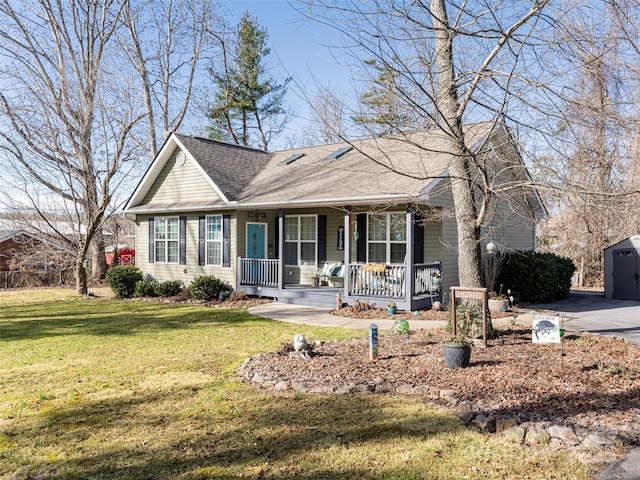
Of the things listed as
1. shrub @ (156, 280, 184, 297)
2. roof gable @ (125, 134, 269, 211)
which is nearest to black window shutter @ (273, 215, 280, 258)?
roof gable @ (125, 134, 269, 211)

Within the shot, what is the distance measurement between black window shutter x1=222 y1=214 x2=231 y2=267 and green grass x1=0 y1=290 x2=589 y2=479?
780 centimetres

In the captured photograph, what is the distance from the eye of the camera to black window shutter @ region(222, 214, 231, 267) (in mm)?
15531

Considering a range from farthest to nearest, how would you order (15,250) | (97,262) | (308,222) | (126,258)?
(126,258) → (97,262) → (15,250) → (308,222)

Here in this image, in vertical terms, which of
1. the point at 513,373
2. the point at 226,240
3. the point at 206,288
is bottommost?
the point at 513,373

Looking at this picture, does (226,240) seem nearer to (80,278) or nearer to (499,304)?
(80,278)

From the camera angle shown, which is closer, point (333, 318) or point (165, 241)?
point (333, 318)

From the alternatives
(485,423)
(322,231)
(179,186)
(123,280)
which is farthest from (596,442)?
(123,280)

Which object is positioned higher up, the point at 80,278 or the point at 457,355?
the point at 80,278

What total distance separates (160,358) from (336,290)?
7.23 metres

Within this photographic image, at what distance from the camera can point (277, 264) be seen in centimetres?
1491

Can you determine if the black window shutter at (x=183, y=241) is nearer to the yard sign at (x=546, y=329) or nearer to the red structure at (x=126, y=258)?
the red structure at (x=126, y=258)

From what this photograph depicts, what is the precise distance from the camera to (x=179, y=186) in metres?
17.2

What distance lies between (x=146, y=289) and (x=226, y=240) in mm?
3480

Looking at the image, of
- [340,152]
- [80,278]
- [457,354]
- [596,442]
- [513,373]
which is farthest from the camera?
[80,278]
